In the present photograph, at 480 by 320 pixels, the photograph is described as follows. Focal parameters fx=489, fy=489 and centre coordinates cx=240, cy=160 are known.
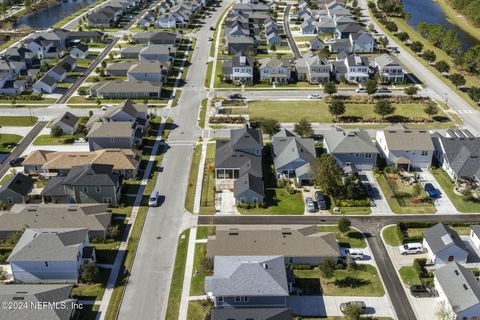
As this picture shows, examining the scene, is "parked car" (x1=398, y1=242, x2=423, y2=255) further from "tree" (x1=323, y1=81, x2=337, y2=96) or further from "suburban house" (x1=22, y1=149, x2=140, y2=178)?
"tree" (x1=323, y1=81, x2=337, y2=96)

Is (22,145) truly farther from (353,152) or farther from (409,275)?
(409,275)

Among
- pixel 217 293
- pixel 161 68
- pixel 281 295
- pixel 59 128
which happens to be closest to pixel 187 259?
pixel 217 293

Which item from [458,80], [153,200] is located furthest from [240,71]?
[153,200]

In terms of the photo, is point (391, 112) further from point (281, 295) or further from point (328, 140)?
point (281, 295)

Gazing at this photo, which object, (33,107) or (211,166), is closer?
(211,166)

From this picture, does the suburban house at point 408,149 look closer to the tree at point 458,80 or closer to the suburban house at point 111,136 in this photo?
the tree at point 458,80
